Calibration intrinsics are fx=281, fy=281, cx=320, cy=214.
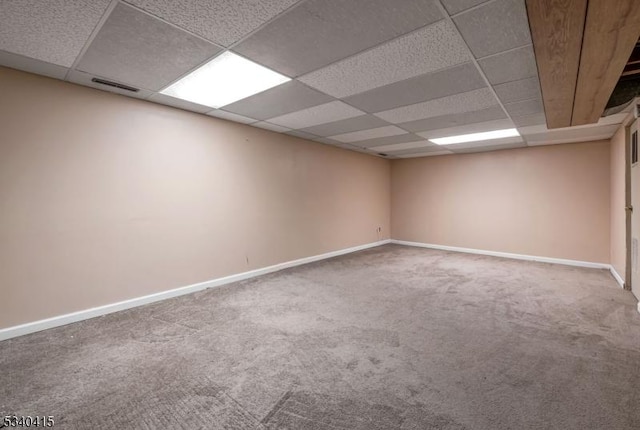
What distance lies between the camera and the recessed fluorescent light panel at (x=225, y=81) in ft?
7.60

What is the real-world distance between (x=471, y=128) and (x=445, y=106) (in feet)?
3.90

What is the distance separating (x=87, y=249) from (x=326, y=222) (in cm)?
373

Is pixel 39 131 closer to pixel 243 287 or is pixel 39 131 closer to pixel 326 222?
pixel 243 287

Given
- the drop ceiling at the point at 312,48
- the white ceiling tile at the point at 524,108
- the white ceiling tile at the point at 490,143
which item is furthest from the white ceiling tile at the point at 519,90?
the white ceiling tile at the point at 490,143

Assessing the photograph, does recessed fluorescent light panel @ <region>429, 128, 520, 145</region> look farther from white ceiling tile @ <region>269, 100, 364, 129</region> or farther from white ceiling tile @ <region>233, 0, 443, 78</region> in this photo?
white ceiling tile @ <region>233, 0, 443, 78</region>

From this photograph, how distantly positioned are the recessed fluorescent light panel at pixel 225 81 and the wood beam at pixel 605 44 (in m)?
2.05

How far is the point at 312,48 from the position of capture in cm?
205

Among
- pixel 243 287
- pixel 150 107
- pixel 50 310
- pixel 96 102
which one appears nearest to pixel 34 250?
pixel 50 310

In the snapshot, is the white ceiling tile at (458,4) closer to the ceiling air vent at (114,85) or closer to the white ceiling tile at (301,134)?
the ceiling air vent at (114,85)

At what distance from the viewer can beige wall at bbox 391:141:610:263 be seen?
485 cm

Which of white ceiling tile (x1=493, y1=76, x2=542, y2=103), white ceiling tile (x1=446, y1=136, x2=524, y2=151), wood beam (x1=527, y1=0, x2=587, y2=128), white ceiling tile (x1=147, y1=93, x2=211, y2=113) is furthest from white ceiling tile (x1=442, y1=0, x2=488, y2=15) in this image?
white ceiling tile (x1=446, y1=136, x2=524, y2=151)

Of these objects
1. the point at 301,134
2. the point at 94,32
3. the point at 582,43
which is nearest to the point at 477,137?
the point at 301,134

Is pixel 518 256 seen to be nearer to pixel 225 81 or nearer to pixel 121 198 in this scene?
pixel 225 81

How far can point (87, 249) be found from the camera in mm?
2805
